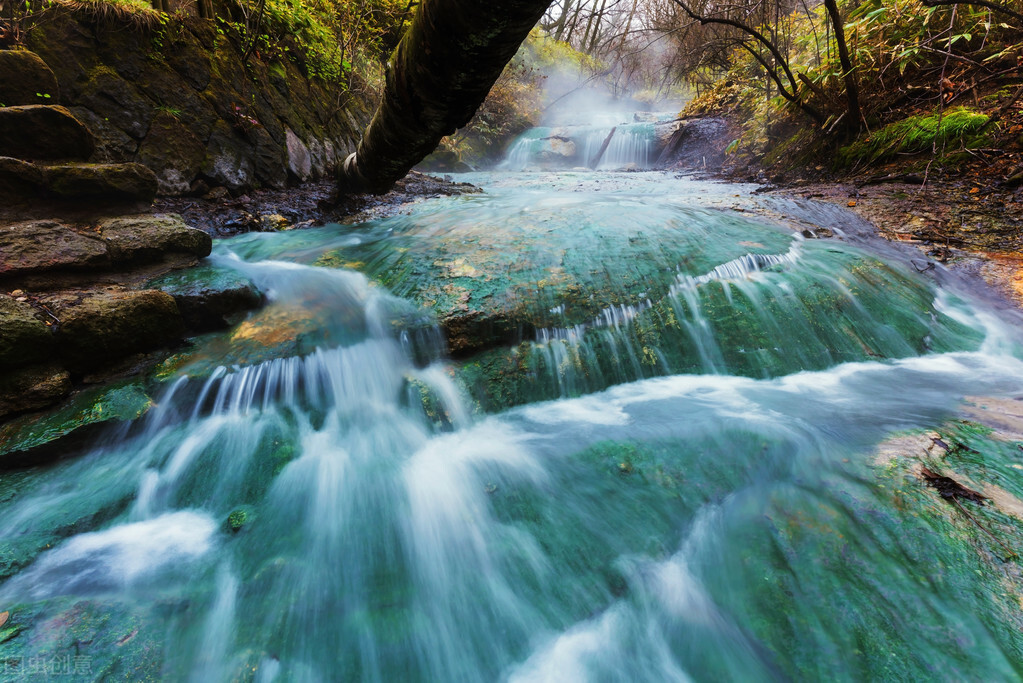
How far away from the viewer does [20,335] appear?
2.32 meters

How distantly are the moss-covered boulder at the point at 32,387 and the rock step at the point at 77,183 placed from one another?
191 cm

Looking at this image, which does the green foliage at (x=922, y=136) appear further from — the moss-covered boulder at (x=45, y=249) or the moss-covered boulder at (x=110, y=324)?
the moss-covered boulder at (x=45, y=249)

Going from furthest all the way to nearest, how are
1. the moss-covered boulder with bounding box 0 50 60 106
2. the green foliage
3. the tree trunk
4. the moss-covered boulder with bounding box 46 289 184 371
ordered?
1. the tree trunk
2. the green foliage
3. the moss-covered boulder with bounding box 0 50 60 106
4. the moss-covered boulder with bounding box 46 289 184 371

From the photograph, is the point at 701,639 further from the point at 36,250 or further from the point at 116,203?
the point at 116,203

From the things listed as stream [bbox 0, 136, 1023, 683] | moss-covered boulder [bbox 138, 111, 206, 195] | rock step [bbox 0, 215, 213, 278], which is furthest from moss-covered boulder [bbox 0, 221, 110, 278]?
moss-covered boulder [bbox 138, 111, 206, 195]

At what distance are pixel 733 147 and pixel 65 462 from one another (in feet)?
42.1

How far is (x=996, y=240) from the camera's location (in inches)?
164

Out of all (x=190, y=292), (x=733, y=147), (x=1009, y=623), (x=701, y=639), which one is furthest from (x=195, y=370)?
(x=733, y=147)

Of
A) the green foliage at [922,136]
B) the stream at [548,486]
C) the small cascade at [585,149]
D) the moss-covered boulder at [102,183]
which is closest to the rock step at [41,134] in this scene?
the moss-covered boulder at [102,183]

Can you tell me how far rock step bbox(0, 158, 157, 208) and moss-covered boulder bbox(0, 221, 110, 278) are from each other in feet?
1.81

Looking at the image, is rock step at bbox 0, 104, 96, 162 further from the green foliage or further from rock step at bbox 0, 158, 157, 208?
the green foliage

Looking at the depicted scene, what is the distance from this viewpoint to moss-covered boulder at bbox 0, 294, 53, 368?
2270 millimetres

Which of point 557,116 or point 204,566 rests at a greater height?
point 557,116

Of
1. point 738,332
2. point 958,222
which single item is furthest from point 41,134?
point 958,222
